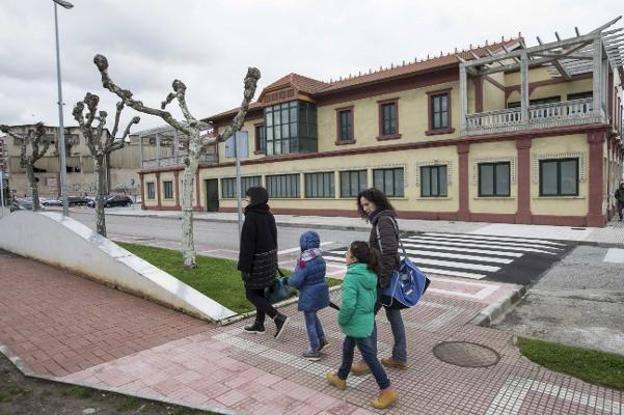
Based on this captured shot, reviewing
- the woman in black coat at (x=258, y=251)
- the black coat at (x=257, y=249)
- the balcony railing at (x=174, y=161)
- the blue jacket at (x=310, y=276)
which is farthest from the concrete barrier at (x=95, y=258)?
the balcony railing at (x=174, y=161)

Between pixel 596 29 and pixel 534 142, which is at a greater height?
pixel 596 29

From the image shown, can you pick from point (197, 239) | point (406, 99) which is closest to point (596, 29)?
point (406, 99)

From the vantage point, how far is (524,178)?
19391mm

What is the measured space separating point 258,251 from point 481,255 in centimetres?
847

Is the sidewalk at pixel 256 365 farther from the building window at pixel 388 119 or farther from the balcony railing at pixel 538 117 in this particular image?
the building window at pixel 388 119

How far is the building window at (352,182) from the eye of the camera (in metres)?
25.3

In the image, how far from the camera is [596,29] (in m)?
Answer: 17.6

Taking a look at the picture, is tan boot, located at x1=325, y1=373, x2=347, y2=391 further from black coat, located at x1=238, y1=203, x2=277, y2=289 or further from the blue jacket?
black coat, located at x1=238, y1=203, x2=277, y2=289

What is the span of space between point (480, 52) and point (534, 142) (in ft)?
23.6

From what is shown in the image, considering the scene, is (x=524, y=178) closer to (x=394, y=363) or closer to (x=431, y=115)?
(x=431, y=115)

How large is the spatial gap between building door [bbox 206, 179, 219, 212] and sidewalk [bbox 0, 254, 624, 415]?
27863 mm

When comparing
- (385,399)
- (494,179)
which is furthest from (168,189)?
(385,399)

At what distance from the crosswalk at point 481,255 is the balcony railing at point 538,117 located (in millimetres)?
6264

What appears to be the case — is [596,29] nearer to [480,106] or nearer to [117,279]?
[480,106]
